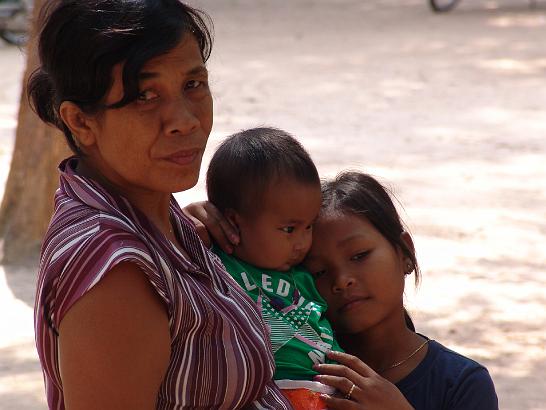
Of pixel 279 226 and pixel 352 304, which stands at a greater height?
pixel 279 226

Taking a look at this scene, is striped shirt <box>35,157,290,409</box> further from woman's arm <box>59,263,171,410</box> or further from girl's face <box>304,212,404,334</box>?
girl's face <box>304,212,404,334</box>

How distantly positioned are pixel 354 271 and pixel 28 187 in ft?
13.7

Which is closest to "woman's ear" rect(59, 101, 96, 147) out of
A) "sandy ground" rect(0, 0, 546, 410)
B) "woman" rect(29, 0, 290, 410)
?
"woman" rect(29, 0, 290, 410)

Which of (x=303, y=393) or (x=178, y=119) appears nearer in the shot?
(x=178, y=119)

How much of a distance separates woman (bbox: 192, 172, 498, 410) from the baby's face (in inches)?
2.0

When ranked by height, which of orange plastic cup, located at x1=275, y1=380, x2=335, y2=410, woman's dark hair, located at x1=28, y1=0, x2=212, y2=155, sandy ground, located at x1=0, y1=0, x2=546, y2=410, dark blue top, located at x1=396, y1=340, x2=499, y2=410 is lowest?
sandy ground, located at x1=0, y1=0, x2=546, y2=410

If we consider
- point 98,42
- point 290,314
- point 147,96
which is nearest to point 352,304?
point 290,314

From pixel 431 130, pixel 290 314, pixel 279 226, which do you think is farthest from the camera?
pixel 431 130

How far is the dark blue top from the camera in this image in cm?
Answer: 248

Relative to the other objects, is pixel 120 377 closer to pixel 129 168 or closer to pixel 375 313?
pixel 129 168

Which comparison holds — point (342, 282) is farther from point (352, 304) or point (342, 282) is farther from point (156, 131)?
point (156, 131)

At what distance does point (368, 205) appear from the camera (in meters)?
2.67

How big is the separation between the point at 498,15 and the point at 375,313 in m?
13.9

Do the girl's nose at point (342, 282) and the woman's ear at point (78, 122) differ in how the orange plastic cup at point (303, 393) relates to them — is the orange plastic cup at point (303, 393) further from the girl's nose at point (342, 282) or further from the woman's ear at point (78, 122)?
the woman's ear at point (78, 122)
